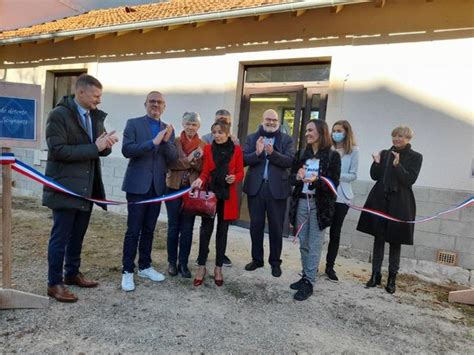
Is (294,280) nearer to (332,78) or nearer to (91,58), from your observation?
(332,78)

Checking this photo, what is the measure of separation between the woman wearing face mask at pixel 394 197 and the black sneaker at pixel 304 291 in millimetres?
807

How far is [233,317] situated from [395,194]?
2099mm

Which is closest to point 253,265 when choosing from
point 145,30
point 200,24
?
point 200,24

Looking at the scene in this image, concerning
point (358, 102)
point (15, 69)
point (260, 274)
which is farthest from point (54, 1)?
point (260, 274)

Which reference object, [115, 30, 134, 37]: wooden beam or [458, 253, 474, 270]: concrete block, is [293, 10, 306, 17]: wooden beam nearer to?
[115, 30, 134, 37]: wooden beam

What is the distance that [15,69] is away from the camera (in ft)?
Result: 29.1

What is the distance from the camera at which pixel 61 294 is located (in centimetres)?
297

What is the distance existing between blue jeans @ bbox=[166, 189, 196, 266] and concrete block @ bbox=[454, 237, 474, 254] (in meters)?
3.29

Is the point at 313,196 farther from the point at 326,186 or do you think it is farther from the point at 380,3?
the point at 380,3

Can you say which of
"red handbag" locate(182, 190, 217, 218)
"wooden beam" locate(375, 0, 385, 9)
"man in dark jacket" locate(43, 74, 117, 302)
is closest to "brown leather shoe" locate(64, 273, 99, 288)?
"man in dark jacket" locate(43, 74, 117, 302)

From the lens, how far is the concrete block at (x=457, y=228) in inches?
172

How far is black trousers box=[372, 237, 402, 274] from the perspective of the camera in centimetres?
378

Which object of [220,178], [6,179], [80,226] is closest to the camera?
[6,179]

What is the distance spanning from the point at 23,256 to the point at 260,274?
270cm
